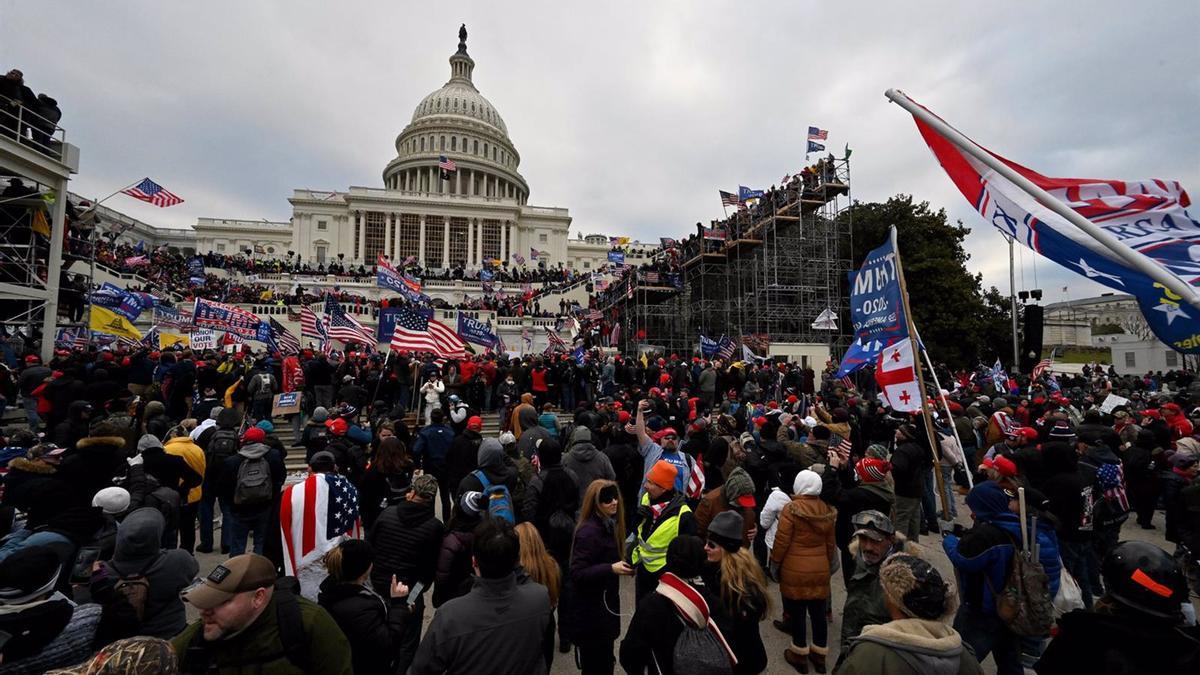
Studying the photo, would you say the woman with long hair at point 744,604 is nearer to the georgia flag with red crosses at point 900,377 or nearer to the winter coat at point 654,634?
the winter coat at point 654,634

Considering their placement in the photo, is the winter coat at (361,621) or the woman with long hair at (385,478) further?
the woman with long hair at (385,478)

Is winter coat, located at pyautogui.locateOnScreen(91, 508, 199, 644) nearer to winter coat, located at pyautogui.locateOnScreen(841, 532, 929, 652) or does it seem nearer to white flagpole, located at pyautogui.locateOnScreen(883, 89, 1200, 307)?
winter coat, located at pyautogui.locateOnScreen(841, 532, 929, 652)

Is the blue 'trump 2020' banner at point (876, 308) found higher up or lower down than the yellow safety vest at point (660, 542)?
higher up

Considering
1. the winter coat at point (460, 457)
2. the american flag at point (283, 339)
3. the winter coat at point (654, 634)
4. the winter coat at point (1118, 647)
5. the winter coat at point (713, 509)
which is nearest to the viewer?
the winter coat at point (1118, 647)

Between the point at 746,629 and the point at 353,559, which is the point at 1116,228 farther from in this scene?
the point at 353,559

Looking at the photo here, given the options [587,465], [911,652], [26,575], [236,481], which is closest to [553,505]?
[587,465]

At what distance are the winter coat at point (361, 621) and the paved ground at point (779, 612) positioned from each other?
6.52 ft

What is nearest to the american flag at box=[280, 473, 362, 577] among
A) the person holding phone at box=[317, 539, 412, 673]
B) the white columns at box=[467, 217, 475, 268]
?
the person holding phone at box=[317, 539, 412, 673]

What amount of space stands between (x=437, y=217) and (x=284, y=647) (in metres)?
67.0

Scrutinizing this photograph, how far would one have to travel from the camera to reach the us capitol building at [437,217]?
63.4 m

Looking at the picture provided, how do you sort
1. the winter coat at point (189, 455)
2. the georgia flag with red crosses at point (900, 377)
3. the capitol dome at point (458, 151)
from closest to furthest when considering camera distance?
the winter coat at point (189, 455) → the georgia flag with red crosses at point (900, 377) → the capitol dome at point (458, 151)

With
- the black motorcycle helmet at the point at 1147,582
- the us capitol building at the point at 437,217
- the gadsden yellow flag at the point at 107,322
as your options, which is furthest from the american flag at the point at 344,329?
the us capitol building at the point at 437,217

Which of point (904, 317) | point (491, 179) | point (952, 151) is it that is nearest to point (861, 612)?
point (952, 151)

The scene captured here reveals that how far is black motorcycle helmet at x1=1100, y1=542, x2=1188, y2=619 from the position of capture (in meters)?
2.02
